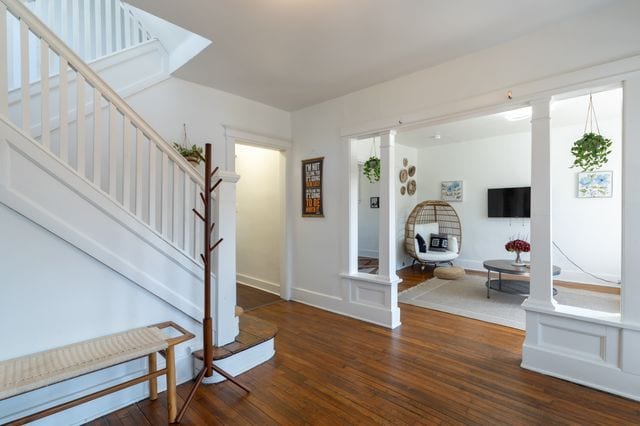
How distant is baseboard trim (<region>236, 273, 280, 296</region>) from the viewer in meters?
4.54

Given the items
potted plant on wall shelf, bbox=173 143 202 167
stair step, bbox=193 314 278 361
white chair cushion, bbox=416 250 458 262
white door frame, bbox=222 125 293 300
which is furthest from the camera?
white chair cushion, bbox=416 250 458 262

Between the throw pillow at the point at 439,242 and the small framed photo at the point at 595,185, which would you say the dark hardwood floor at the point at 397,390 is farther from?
the small framed photo at the point at 595,185

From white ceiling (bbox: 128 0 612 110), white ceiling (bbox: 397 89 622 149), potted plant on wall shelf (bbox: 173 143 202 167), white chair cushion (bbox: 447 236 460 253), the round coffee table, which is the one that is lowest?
the round coffee table

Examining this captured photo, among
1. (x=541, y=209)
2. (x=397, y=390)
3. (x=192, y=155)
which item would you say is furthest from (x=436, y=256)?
(x=192, y=155)

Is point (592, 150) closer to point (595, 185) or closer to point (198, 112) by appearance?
point (198, 112)

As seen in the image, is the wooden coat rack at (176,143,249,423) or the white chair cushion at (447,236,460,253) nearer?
the wooden coat rack at (176,143,249,423)

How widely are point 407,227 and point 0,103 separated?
232 inches

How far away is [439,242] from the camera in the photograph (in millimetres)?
6137

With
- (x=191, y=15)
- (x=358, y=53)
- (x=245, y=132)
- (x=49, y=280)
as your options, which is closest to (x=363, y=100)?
(x=358, y=53)

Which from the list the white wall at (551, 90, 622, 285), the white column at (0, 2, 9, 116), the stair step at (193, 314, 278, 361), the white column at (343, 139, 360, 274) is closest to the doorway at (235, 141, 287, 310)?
the white column at (343, 139, 360, 274)

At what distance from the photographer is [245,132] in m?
3.72

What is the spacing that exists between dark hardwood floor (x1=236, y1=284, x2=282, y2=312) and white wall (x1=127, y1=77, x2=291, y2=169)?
1907mm

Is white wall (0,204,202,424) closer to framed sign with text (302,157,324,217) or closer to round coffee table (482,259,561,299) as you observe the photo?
framed sign with text (302,157,324,217)

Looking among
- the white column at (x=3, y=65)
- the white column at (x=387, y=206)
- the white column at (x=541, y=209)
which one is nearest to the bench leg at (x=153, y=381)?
the white column at (x=3, y=65)
